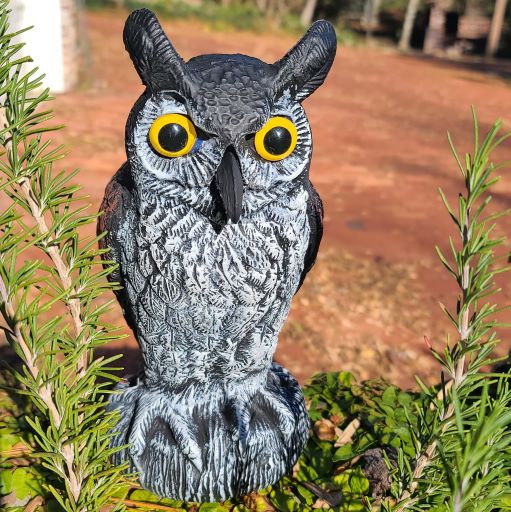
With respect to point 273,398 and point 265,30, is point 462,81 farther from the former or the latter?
point 273,398

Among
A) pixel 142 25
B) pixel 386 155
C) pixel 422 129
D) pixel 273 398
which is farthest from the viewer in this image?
pixel 422 129

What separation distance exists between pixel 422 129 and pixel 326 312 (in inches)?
202

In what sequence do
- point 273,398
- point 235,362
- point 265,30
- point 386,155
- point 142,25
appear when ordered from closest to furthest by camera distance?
1. point 142,25
2. point 235,362
3. point 273,398
4. point 386,155
5. point 265,30

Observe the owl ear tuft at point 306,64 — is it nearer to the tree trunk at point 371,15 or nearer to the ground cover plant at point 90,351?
the ground cover plant at point 90,351

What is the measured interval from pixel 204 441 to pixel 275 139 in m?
0.77

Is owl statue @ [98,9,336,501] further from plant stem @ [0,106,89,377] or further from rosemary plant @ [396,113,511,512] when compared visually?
rosemary plant @ [396,113,511,512]

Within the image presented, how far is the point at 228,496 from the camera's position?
4.67 feet

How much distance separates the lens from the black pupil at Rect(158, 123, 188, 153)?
1121mm

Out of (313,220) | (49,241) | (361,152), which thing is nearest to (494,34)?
(361,152)

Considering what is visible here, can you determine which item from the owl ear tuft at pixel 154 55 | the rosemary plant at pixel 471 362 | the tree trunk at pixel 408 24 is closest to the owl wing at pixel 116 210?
the owl ear tuft at pixel 154 55

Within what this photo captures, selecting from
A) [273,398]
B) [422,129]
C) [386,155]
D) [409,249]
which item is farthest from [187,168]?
[422,129]

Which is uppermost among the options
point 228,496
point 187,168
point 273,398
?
point 187,168

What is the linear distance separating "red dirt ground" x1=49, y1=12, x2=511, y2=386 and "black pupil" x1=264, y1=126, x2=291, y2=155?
1.86 m

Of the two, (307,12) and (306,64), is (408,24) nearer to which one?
(307,12)
